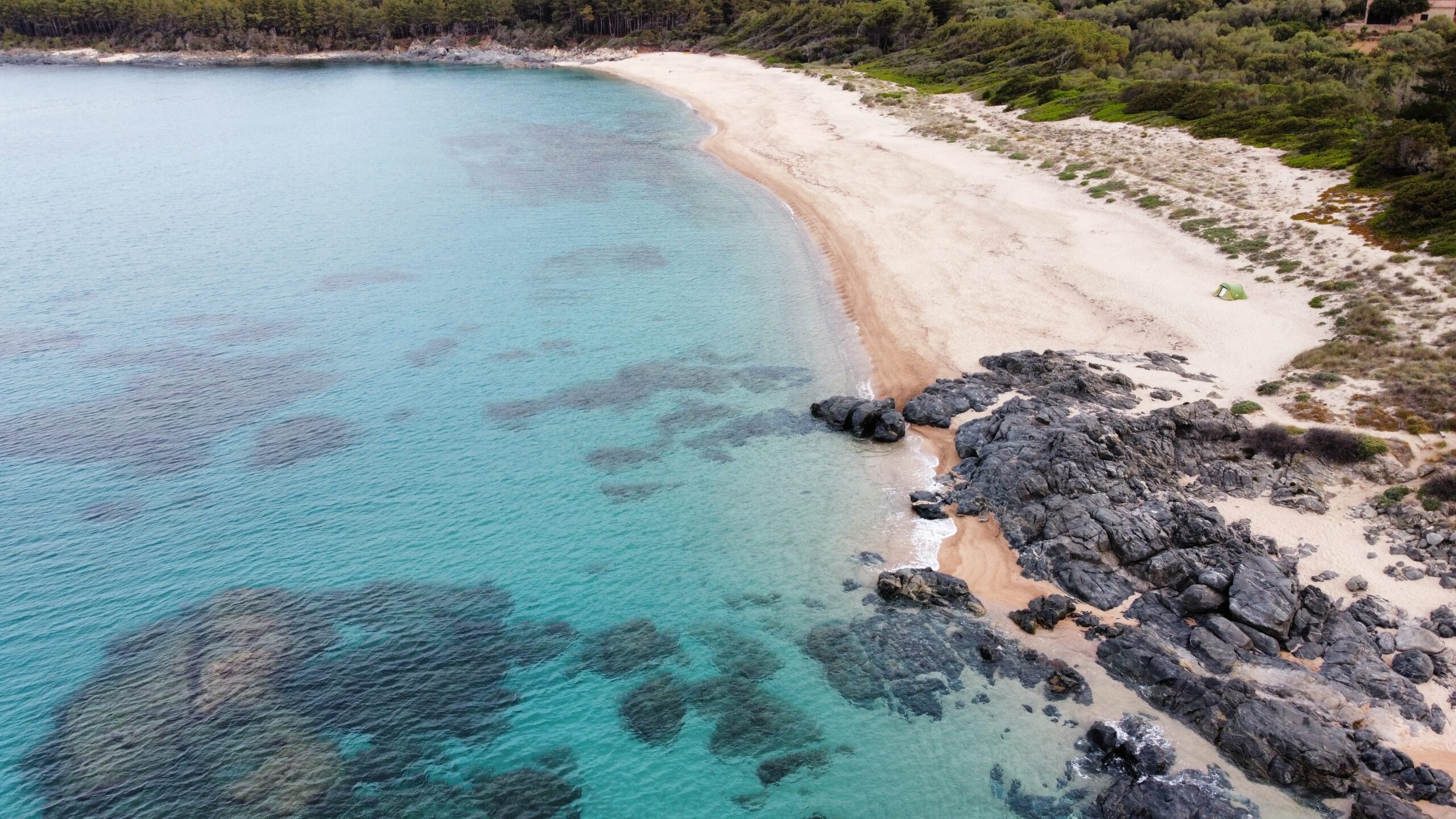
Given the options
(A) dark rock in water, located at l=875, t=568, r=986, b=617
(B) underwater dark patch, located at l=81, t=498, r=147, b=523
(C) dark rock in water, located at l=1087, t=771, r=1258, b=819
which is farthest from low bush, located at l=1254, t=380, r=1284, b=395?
(B) underwater dark patch, located at l=81, t=498, r=147, b=523

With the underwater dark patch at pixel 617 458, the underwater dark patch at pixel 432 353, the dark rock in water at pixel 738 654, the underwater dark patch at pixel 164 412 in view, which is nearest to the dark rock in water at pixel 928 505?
the dark rock in water at pixel 738 654

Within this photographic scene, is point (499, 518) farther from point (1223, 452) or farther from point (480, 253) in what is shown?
point (480, 253)

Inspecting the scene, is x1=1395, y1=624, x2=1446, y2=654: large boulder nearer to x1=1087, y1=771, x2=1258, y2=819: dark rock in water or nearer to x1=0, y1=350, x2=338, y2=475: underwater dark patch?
x1=1087, y1=771, x2=1258, y2=819: dark rock in water

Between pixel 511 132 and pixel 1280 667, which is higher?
pixel 511 132

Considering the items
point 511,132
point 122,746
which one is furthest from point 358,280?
point 511,132

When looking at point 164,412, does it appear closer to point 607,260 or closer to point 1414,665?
point 607,260

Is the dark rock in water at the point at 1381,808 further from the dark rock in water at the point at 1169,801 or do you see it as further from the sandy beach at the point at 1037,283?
the dark rock in water at the point at 1169,801
